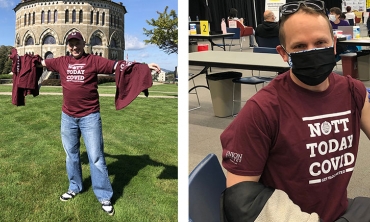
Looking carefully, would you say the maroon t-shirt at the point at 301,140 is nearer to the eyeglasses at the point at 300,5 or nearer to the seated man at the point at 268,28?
the eyeglasses at the point at 300,5

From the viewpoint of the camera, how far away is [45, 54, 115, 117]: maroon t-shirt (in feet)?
6.53

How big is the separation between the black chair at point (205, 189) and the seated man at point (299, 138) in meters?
0.14

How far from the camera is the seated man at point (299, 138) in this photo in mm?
714

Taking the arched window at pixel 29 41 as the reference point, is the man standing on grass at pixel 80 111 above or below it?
below

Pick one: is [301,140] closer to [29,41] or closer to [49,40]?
[49,40]

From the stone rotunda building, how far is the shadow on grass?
848mm

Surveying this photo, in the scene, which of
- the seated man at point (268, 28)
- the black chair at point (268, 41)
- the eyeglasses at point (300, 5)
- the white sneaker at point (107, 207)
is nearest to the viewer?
the eyeglasses at point (300, 5)

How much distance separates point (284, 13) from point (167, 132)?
1942mm

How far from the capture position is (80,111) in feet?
6.85

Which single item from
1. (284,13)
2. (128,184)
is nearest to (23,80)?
(128,184)

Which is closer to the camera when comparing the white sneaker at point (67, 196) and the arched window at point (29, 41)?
the arched window at point (29, 41)

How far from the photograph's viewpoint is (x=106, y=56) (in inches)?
80.7

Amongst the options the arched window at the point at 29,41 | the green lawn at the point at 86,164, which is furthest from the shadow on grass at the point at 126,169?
the arched window at the point at 29,41

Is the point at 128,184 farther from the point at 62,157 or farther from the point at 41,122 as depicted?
the point at 41,122
